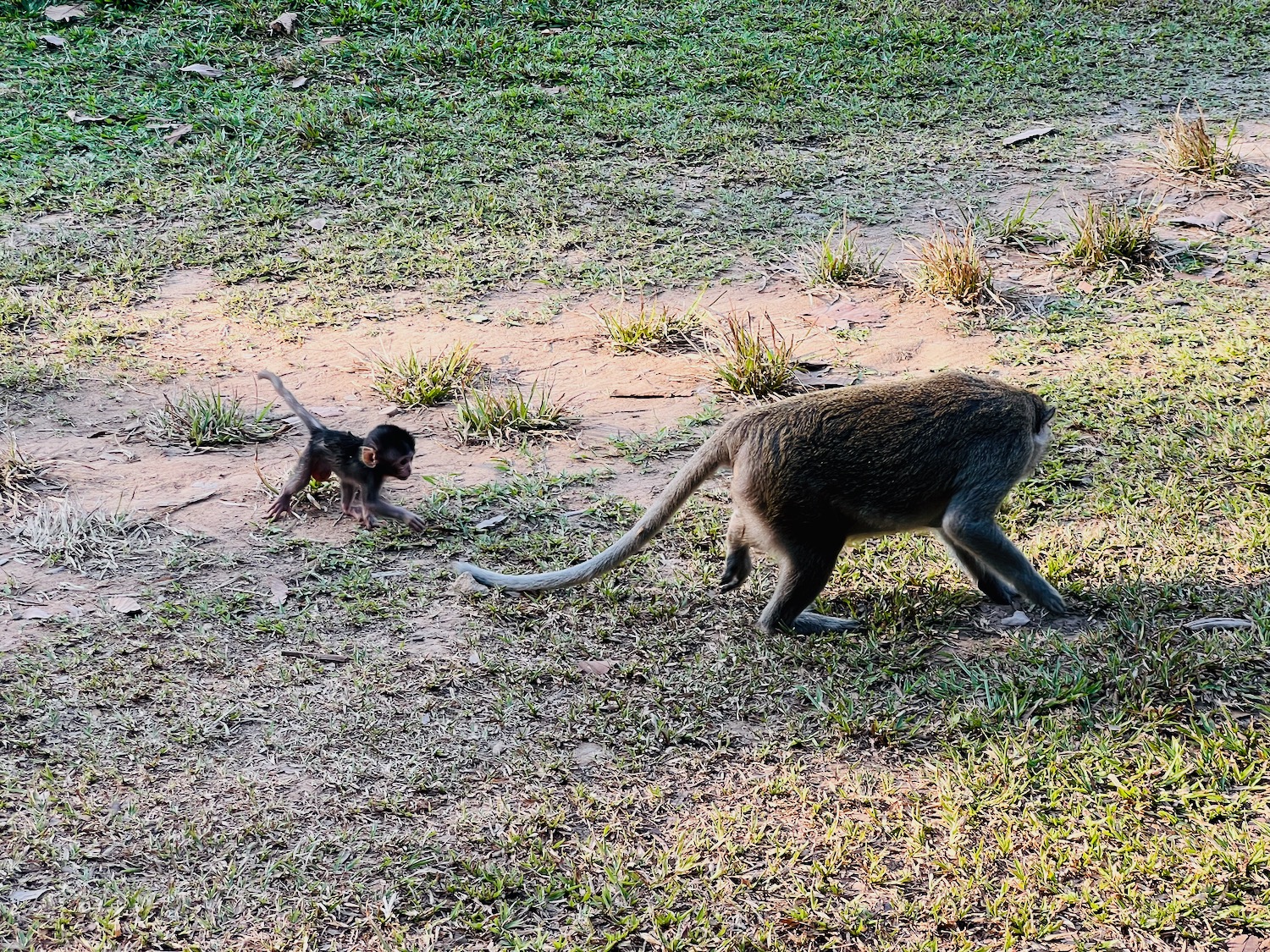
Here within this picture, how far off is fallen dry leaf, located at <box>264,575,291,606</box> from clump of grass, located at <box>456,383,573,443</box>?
1.44 meters

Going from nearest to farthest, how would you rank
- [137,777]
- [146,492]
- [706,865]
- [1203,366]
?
[706,865]
[137,777]
[146,492]
[1203,366]

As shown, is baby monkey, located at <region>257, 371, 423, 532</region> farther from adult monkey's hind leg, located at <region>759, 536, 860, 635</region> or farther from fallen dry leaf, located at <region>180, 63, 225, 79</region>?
fallen dry leaf, located at <region>180, 63, 225, 79</region>

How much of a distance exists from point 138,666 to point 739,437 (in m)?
2.44

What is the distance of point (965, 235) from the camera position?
718cm

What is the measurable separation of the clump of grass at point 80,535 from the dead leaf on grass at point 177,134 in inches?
207

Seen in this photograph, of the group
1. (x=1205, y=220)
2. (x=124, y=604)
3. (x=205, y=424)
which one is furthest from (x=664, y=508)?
(x=1205, y=220)

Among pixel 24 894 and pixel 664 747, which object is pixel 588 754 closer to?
pixel 664 747

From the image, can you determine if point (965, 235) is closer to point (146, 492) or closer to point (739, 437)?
point (739, 437)

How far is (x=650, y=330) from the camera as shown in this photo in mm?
6871

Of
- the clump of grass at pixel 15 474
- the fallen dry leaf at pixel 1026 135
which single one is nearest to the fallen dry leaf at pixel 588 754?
the clump of grass at pixel 15 474

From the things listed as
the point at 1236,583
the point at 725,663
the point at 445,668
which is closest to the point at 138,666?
the point at 445,668

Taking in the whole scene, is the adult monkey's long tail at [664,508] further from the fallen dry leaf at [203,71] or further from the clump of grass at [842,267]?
the fallen dry leaf at [203,71]

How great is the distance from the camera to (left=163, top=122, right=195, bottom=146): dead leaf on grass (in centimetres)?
945

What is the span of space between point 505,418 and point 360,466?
1077 mm
